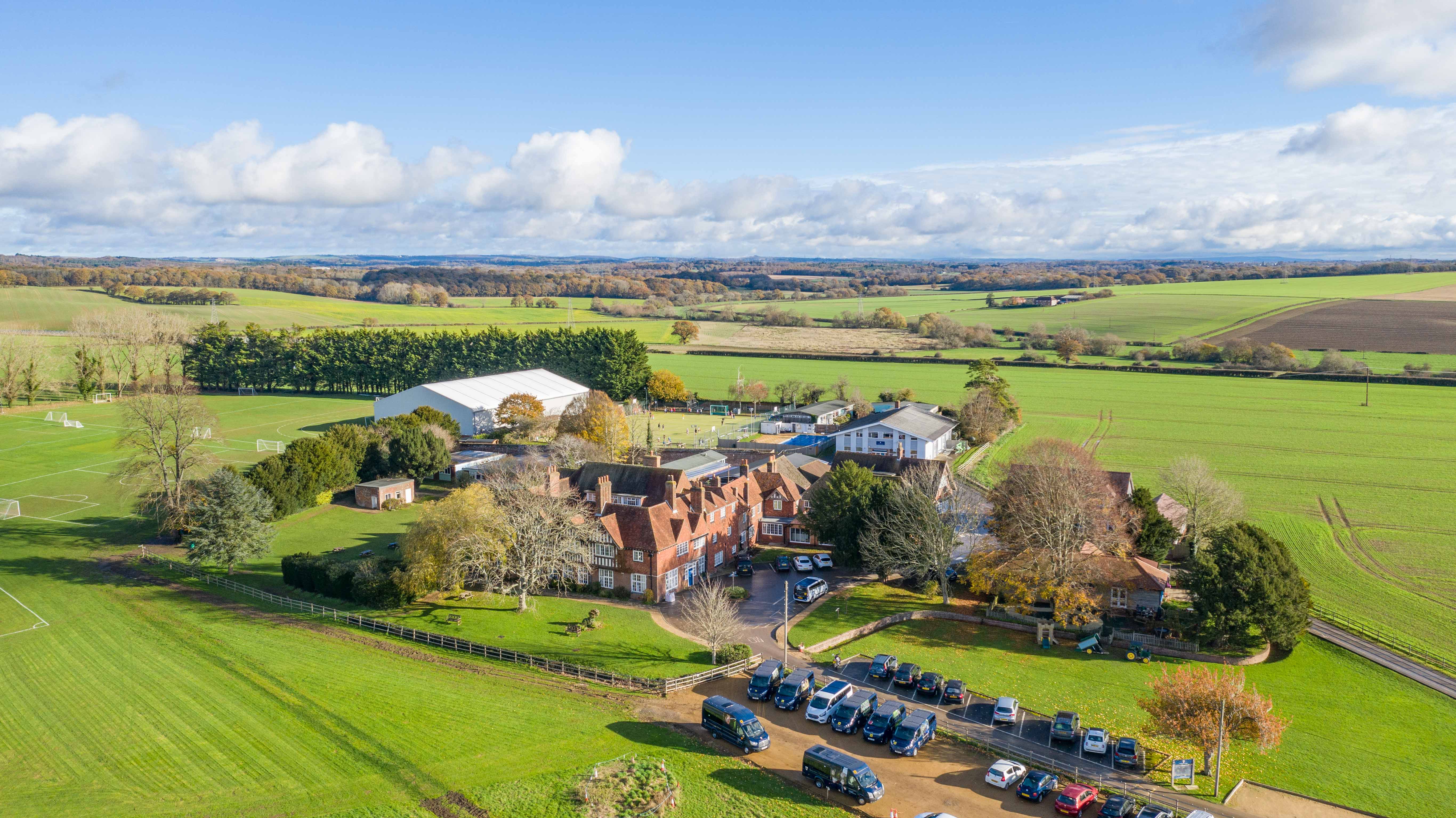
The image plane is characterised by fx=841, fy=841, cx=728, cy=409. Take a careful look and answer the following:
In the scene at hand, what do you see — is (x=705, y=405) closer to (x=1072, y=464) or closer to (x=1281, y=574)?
(x=1072, y=464)

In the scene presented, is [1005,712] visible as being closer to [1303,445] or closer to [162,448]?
[162,448]

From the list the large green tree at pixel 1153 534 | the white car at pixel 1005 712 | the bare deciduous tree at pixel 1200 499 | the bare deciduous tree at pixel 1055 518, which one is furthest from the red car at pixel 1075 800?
the bare deciduous tree at pixel 1200 499

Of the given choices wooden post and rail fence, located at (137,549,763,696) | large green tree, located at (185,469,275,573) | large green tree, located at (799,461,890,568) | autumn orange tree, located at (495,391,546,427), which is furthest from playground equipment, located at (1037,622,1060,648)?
autumn orange tree, located at (495,391,546,427)

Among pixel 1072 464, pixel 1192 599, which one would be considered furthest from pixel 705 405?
pixel 1192 599

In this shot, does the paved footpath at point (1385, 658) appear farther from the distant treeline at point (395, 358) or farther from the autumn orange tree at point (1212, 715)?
the distant treeline at point (395, 358)

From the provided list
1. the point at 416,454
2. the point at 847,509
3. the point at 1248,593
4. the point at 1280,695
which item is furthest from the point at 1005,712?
the point at 416,454

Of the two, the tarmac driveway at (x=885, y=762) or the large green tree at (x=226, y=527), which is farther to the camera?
the large green tree at (x=226, y=527)

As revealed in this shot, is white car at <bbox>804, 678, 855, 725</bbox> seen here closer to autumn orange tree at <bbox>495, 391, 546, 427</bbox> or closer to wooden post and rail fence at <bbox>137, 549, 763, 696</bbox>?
wooden post and rail fence at <bbox>137, 549, 763, 696</bbox>
